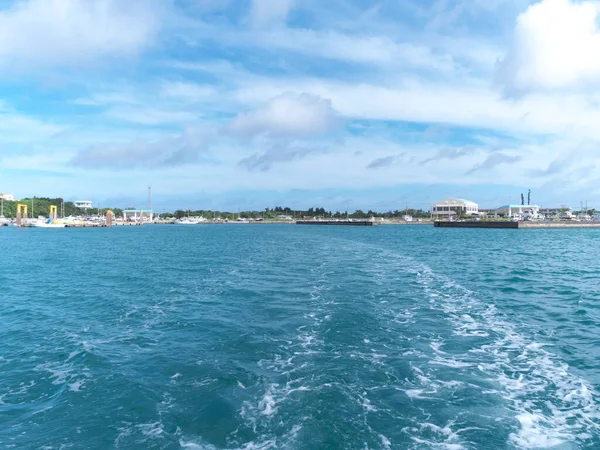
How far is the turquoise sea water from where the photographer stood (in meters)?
8.47

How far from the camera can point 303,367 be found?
11867 mm

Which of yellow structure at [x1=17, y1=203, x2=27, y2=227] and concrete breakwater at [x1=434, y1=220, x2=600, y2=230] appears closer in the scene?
concrete breakwater at [x1=434, y1=220, x2=600, y2=230]

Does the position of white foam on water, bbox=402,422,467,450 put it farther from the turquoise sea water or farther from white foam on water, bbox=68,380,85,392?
white foam on water, bbox=68,380,85,392

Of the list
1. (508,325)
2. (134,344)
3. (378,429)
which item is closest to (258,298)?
(134,344)

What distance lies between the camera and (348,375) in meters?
11.1

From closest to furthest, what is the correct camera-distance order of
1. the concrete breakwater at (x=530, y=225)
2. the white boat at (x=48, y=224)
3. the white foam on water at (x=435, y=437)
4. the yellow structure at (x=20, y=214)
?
the white foam on water at (x=435, y=437) < the concrete breakwater at (x=530, y=225) < the white boat at (x=48, y=224) < the yellow structure at (x=20, y=214)

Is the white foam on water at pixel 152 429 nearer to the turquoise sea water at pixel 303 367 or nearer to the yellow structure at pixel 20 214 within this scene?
the turquoise sea water at pixel 303 367

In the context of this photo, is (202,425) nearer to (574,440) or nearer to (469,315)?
(574,440)

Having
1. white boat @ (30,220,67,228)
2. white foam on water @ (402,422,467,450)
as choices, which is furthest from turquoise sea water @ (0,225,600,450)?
white boat @ (30,220,67,228)

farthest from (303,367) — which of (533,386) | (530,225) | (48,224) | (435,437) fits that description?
(48,224)

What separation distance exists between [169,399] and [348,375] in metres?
4.67

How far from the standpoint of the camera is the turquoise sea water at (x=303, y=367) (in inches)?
333

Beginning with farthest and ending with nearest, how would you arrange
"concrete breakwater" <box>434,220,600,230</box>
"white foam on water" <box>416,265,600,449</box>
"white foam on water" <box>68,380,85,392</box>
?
"concrete breakwater" <box>434,220,600,230</box> → "white foam on water" <box>68,380,85,392</box> → "white foam on water" <box>416,265,600,449</box>

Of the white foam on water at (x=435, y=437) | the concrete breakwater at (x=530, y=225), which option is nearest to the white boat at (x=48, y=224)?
the concrete breakwater at (x=530, y=225)
